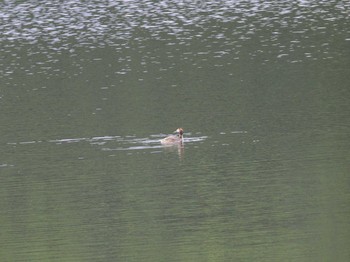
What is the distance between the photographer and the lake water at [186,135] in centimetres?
2517

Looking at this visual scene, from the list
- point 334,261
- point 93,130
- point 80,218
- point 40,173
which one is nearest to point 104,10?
point 93,130

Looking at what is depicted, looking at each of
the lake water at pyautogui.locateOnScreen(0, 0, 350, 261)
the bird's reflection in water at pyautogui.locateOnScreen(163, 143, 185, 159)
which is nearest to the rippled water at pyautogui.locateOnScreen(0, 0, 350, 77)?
the lake water at pyautogui.locateOnScreen(0, 0, 350, 261)

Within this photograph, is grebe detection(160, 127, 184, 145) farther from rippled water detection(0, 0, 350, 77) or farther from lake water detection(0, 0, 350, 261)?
rippled water detection(0, 0, 350, 77)

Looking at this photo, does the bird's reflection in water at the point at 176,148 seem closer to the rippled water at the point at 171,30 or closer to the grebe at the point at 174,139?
the grebe at the point at 174,139

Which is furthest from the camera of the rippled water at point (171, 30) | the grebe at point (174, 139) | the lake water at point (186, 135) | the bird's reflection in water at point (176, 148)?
the rippled water at point (171, 30)

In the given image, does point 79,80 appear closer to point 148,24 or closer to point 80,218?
point 148,24

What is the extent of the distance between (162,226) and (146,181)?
14.5 ft

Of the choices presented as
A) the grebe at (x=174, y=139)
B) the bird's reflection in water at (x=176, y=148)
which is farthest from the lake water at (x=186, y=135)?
the grebe at (x=174, y=139)

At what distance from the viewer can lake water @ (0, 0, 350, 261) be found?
82.6ft

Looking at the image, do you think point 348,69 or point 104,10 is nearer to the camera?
point 348,69

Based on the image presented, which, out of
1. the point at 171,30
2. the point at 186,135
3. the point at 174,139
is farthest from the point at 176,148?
the point at 171,30

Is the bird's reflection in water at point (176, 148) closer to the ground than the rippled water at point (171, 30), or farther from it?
farther from it

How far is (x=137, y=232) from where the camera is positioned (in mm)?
25562

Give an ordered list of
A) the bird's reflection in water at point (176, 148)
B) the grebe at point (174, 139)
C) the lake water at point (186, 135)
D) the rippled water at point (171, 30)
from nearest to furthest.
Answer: the lake water at point (186, 135)
the bird's reflection in water at point (176, 148)
the grebe at point (174, 139)
the rippled water at point (171, 30)
